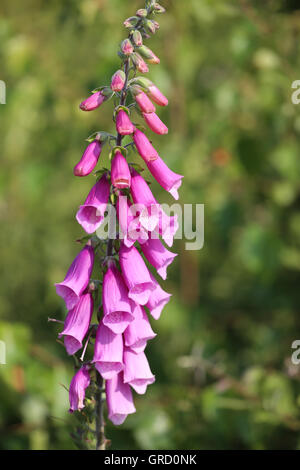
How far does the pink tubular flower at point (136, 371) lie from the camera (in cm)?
164

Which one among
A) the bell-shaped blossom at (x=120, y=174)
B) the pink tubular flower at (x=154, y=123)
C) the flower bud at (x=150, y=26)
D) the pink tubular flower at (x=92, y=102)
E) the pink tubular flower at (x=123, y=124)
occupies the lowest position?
the bell-shaped blossom at (x=120, y=174)

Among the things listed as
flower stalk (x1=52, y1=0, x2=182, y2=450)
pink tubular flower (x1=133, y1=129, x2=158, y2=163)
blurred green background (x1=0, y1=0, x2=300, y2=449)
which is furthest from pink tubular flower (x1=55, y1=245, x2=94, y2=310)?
blurred green background (x1=0, y1=0, x2=300, y2=449)

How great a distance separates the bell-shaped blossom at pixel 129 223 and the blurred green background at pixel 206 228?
1.07 meters

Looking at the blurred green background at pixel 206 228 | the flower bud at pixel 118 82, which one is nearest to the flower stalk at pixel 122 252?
the flower bud at pixel 118 82

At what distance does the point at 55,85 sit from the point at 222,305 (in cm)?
191

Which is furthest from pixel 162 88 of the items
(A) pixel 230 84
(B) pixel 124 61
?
(B) pixel 124 61

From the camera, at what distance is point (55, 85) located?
3393mm

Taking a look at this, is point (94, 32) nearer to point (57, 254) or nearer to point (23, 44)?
point (23, 44)

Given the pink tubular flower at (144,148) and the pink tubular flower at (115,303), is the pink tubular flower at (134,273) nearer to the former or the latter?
the pink tubular flower at (115,303)

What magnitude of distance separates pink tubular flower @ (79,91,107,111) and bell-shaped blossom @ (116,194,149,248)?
0.88ft

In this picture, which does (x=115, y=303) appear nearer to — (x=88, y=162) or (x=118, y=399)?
(x=118, y=399)

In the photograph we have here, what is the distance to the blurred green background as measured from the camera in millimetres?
2539

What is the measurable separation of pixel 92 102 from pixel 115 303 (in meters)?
0.59

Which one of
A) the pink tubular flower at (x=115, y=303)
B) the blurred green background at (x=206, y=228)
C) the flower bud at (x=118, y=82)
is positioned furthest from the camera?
the blurred green background at (x=206, y=228)
